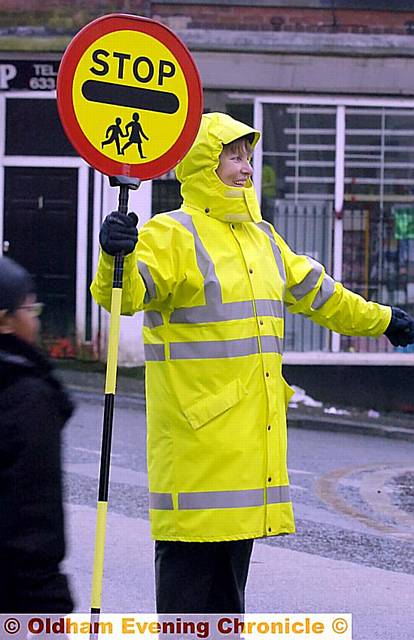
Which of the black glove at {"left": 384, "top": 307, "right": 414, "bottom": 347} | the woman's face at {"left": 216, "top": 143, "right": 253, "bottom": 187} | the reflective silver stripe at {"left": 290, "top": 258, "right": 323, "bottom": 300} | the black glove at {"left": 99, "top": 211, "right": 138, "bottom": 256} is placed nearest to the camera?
the black glove at {"left": 99, "top": 211, "right": 138, "bottom": 256}

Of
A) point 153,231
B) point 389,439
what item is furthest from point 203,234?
point 389,439

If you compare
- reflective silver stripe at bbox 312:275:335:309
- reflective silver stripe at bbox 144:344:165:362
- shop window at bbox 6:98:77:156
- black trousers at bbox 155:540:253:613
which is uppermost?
shop window at bbox 6:98:77:156

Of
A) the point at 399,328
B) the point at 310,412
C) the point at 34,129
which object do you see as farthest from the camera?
the point at 34,129

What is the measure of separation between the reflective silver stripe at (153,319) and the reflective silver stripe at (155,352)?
71 millimetres

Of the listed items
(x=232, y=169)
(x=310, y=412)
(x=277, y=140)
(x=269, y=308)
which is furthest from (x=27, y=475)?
(x=277, y=140)

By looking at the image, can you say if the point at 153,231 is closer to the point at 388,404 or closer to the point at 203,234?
the point at 203,234

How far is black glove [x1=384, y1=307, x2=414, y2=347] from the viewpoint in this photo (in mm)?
5457

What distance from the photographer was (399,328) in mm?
5465

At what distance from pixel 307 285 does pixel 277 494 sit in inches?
33.9

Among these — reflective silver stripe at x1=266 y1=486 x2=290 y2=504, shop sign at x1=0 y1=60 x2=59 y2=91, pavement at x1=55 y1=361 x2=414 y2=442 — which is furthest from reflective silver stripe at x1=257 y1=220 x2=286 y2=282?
shop sign at x1=0 y1=60 x2=59 y2=91

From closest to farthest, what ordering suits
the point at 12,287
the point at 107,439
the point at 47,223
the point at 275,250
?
the point at 12,287 < the point at 107,439 < the point at 275,250 < the point at 47,223

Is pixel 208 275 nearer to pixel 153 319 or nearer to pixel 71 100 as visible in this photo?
pixel 153 319

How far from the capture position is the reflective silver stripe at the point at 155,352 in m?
4.75

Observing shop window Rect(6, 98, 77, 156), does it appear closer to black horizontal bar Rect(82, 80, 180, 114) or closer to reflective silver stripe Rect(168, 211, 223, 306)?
black horizontal bar Rect(82, 80, 180, 114)
